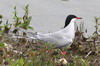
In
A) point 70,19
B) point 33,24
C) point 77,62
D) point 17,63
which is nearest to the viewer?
point 17,63

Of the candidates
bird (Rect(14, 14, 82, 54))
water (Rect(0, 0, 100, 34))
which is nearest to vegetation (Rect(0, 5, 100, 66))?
bird (Rect(14, 14, 82, 54))

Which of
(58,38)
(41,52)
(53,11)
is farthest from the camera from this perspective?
(53,11)

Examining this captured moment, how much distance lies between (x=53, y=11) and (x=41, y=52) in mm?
4727

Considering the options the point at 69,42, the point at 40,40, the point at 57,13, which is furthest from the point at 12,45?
the point at 57,13

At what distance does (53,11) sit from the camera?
35.7 feet

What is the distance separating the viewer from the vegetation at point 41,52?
18.9 ft

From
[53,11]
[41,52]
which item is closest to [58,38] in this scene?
[41,52]

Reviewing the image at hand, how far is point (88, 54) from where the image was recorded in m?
7.14

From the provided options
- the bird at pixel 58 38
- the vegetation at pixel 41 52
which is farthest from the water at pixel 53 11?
the bird at pixel 58 38

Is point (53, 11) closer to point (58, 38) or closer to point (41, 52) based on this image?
point (58, 38)

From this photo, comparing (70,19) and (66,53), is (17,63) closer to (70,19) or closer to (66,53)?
(66,53)

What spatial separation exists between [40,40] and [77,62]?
60.5 inches

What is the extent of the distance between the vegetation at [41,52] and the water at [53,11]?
148 centimetres

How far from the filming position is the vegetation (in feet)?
18.9
